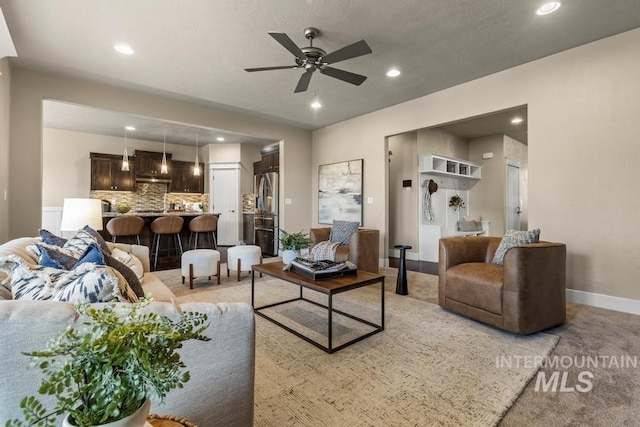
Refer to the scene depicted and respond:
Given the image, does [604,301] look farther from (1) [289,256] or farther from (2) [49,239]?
(2) [49,239]

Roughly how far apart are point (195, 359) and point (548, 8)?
3.67 metres

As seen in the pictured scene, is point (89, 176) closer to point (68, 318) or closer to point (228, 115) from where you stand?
point (228, 115)

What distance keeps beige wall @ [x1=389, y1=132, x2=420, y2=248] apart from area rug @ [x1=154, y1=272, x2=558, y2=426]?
3426mm

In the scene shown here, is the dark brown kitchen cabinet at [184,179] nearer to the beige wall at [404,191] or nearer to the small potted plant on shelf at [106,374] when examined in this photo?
the beige wall at [404,191]

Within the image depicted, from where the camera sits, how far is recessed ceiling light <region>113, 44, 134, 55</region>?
319 centimetres

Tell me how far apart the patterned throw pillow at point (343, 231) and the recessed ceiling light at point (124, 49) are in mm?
3387

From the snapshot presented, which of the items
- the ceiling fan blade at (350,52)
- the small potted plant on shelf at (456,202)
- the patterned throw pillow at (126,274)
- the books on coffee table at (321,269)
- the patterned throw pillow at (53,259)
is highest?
the ceiling fan blade at (350,52)

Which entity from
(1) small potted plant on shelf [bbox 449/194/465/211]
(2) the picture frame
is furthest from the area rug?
(1) small potted plant on shelf [bbox 449/194/465/211]

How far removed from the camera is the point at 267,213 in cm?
657

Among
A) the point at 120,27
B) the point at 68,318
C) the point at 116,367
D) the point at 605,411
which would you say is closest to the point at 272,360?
the point at 68,318

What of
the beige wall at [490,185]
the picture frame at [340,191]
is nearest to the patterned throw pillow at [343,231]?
the picture frame at [340,191]

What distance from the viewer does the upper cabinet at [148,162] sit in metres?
7.41

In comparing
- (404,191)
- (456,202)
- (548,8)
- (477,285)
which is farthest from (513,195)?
(477,285)

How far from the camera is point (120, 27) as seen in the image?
286 centimetres
